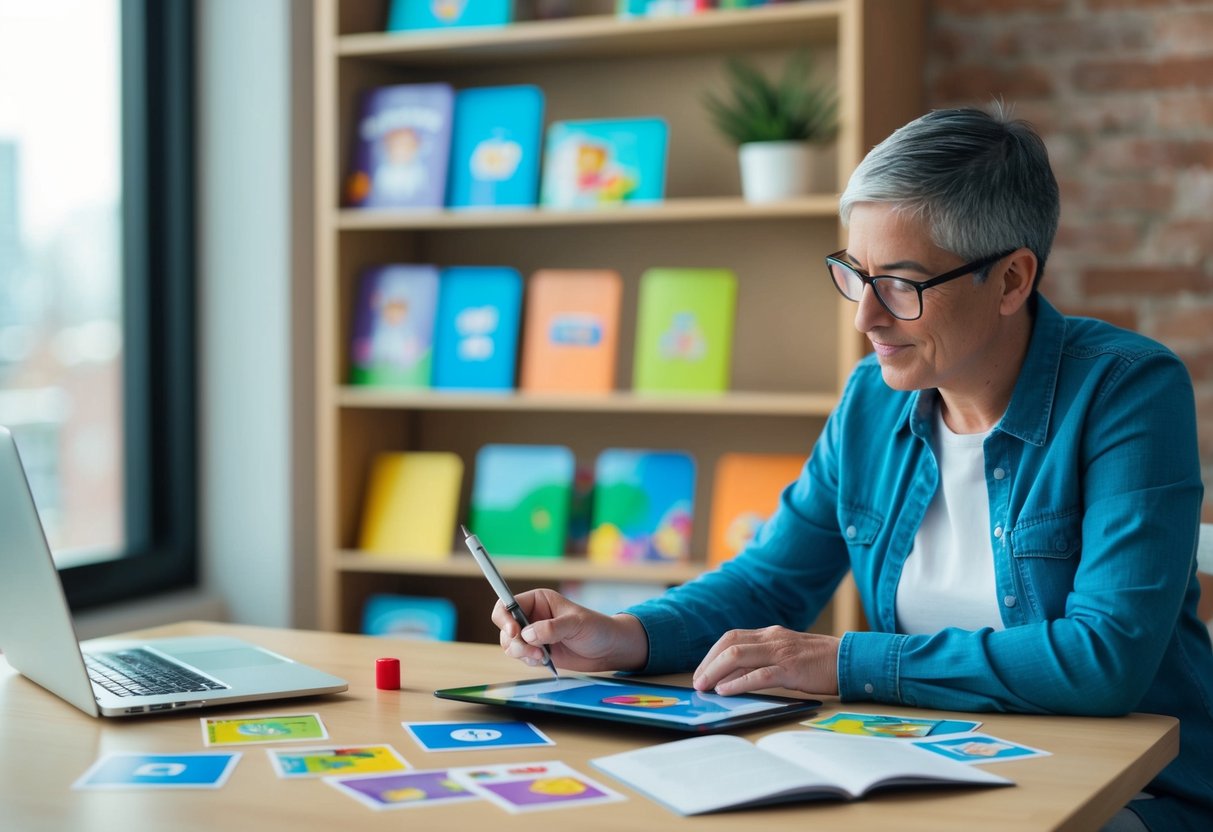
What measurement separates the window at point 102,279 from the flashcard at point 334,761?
201cm

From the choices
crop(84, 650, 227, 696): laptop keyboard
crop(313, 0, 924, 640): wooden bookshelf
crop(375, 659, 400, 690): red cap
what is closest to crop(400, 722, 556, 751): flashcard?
A: crop(375, 659, 400, 690): red cap

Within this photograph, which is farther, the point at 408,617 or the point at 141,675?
the point at 408,617

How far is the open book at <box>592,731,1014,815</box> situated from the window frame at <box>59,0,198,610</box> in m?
2.35

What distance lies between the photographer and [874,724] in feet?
4.42

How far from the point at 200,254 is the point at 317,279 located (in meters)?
0.35

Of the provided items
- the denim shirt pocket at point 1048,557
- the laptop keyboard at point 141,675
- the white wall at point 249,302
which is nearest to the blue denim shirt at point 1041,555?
the denim shirt pocket at point 1048,557

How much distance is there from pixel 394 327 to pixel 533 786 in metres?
2.16

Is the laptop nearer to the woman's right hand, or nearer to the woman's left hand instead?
the woman's right hand

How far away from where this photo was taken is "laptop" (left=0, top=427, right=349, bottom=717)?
1.37m

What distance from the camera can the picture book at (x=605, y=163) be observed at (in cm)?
295

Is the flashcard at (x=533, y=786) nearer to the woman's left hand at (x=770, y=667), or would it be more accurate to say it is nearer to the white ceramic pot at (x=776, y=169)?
the woman's left hand at (x=770, y=667)

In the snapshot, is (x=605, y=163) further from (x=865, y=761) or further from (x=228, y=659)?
(x=865, y=761)

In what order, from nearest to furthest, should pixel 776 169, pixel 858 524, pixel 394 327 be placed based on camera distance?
pixel 858 524
pixel 776 169
pixel 394 327

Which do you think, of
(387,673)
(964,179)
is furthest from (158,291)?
(964,179)
